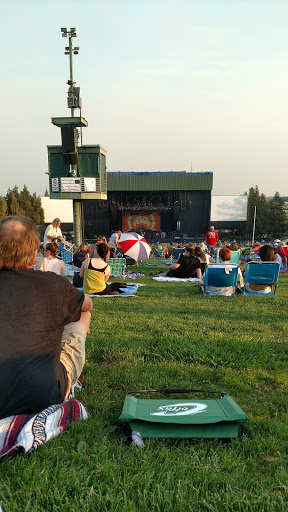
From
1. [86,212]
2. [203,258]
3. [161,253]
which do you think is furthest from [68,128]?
[86,212]

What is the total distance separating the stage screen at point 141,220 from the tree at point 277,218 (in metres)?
18.6

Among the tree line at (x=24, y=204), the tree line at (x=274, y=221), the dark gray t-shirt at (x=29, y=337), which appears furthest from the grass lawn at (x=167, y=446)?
the tree line at (x=274, y=221)

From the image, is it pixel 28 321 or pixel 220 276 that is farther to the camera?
pixel 220 276

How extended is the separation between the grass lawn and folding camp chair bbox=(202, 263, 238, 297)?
2.75 meters

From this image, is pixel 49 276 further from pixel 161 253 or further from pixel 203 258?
pixel 161 253

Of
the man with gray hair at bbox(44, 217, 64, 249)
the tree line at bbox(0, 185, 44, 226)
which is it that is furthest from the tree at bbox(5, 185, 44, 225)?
the man with gray hair at bbox(44, 217, 64, 249)

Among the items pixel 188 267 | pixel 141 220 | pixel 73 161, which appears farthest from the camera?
pixel 141 220

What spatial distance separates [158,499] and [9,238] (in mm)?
1474

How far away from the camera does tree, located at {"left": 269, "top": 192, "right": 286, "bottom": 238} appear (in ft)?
160

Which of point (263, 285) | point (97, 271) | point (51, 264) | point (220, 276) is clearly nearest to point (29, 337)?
point (97, 271)

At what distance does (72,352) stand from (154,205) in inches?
1553

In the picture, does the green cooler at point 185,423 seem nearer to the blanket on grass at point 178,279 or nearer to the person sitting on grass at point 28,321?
the person sitting on grass at point 28,321

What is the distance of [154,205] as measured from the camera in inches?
1615

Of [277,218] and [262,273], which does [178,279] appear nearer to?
[262,273]
